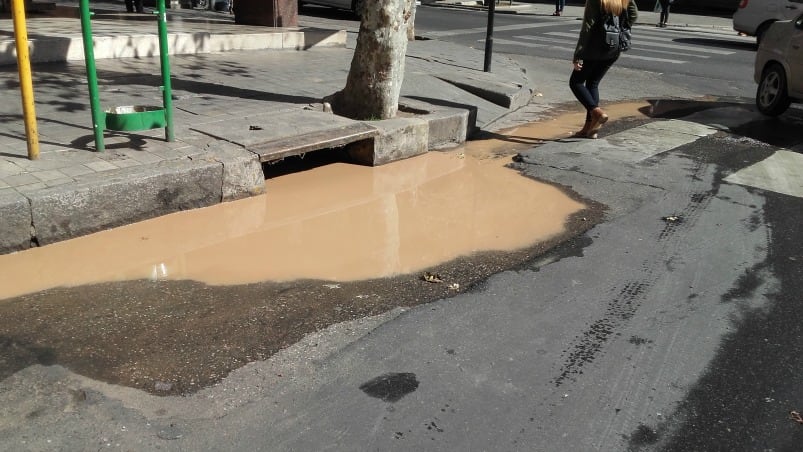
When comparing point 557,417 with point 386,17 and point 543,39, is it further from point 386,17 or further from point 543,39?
point 543,39

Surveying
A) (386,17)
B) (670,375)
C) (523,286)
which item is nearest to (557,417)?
(670,375)

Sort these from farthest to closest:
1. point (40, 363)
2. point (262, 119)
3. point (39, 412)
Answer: point (262, 119) < point (40, 363) < point (39, 412)

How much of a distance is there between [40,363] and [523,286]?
2740mm

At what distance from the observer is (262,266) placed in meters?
4.71

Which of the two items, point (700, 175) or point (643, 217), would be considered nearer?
point (643, 217)

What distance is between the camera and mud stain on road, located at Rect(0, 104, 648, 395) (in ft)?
11.9

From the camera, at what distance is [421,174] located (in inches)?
274

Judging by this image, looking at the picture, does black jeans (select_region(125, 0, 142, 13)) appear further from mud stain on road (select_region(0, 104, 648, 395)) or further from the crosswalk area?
mud stain on road (select_region(0, 104, 648, 395))

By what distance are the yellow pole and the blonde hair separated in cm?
545

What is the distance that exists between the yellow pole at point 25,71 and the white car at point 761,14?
647 inches

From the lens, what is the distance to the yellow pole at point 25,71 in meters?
4.83

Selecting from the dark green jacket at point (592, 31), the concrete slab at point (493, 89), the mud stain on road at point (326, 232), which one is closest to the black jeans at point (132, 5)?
the concrete slab at point (493, 89)

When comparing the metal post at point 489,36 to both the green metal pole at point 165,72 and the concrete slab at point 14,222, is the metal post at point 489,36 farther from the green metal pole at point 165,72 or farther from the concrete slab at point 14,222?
the concrete slab at point 14,222

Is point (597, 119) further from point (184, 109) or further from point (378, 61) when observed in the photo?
point (184, 109)
